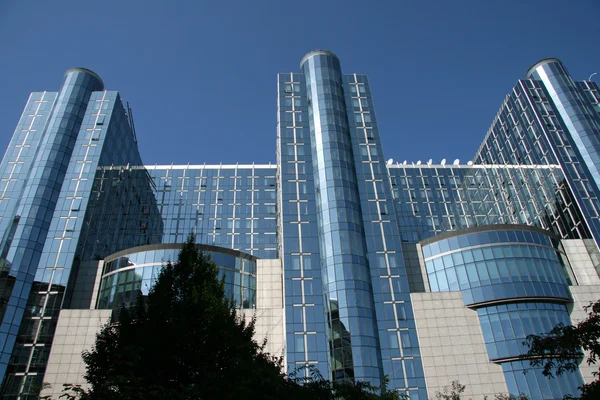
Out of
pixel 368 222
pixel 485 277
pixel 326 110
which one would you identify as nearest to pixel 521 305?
pixel 485 277

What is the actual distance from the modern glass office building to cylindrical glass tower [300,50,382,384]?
0.19m

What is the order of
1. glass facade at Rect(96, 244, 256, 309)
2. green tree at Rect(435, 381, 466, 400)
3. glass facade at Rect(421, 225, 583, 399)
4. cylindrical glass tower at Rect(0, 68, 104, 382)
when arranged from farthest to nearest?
cylindrical glass tower at Rect(0, 68, 104, 382) → glass facade at Rect(96, 244, 256, 309) → glass facade at Rect(421, 225, 583, 399) → green tree at Rect(435, 381, 466, 400)

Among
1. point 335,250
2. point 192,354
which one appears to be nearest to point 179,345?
point 192,354

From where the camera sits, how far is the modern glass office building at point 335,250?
5244cm

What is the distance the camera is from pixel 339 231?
6025cm

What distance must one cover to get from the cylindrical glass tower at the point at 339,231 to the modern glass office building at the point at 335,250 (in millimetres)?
194

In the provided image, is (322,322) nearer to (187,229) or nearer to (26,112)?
(187,229)

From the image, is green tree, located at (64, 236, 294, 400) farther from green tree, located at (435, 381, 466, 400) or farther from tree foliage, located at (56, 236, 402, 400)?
green tree, located at (435, 381, 466, 400)

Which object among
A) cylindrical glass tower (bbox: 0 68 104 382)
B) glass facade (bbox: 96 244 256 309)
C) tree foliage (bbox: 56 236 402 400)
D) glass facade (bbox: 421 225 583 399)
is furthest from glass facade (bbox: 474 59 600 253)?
cylindrical glass tower (bbox: 0 68 104 382)

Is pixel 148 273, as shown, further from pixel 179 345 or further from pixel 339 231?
pixel 179 345

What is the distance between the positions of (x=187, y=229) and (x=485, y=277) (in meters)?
65.0

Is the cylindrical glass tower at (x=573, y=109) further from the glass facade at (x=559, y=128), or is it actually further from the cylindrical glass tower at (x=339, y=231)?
the cylindrical glass tower at (x=339, y=231)

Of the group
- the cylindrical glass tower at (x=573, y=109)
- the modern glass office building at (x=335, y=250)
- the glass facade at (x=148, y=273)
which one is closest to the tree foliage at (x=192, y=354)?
the modern glass office building at (x=335, y=250)

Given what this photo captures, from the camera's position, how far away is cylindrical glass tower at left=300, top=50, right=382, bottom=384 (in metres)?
52.1
